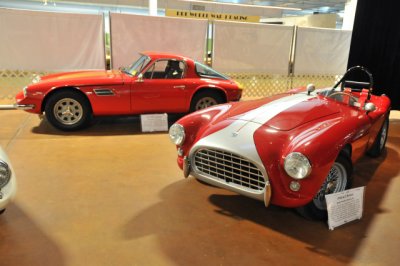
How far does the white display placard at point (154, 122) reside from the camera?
18.0 ft

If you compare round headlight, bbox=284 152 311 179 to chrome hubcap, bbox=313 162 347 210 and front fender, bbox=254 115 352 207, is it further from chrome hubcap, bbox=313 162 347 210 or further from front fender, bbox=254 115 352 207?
chrome hubcap, bbox=313 162 347 210

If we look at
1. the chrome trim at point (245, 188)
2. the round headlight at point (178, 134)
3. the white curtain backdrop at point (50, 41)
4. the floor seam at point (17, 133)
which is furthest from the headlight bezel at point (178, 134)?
the white curtain backdrop at point (50, 41)

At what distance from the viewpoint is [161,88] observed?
18.1ft

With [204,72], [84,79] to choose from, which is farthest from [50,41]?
[204,72]

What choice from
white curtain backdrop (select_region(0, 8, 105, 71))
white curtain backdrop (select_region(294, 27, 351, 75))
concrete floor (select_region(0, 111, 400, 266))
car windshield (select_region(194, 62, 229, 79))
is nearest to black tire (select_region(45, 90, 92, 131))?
concrete floor (select_region(0, 111, 400, 266))

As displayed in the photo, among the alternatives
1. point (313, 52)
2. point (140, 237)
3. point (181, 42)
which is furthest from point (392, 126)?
point (140, 237)

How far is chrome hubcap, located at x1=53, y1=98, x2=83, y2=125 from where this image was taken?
5.22 metres

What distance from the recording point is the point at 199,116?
3.38 m

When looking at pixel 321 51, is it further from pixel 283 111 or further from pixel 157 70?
pixel 283 111

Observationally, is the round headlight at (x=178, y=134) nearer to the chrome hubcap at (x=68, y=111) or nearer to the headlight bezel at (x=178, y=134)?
the headlight bezel at (x=178, y=134)

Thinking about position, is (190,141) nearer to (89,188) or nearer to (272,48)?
(89,188)

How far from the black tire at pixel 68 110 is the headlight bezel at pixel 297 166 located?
3773mm

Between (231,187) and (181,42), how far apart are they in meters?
5.45

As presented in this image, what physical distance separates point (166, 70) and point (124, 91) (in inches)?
33.3
